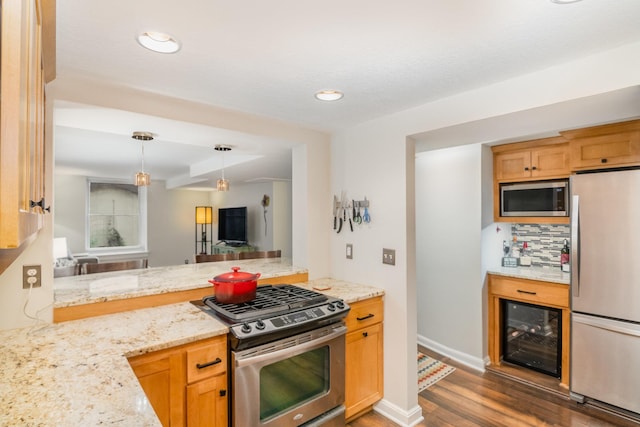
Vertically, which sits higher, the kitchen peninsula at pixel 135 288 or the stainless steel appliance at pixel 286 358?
the kitchen peninsula at pixel 135 288

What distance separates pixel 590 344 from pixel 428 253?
1506 millimetres

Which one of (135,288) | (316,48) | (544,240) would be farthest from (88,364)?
(544,240)

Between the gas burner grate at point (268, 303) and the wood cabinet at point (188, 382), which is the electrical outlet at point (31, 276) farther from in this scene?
the gas burner grate at point (268, 303)

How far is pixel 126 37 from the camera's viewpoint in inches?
52.4

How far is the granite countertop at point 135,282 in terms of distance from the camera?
1893 millimetres

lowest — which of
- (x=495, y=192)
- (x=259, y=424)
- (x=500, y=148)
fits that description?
(x=259, y=424)

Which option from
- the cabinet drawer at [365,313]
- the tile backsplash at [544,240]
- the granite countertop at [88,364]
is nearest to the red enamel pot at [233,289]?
the granite countertop at [88,364]

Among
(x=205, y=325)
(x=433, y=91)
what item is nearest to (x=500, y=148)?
(x=433, y=91)

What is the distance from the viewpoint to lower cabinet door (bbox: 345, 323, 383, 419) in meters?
2.29

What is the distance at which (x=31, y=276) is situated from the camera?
65.8 inches

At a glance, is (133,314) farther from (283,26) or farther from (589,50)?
(589,50)

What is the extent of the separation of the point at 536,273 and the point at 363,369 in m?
1.92

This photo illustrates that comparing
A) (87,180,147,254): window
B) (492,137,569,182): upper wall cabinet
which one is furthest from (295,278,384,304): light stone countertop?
(87,180,147,254): window

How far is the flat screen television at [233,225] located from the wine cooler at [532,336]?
487cm
